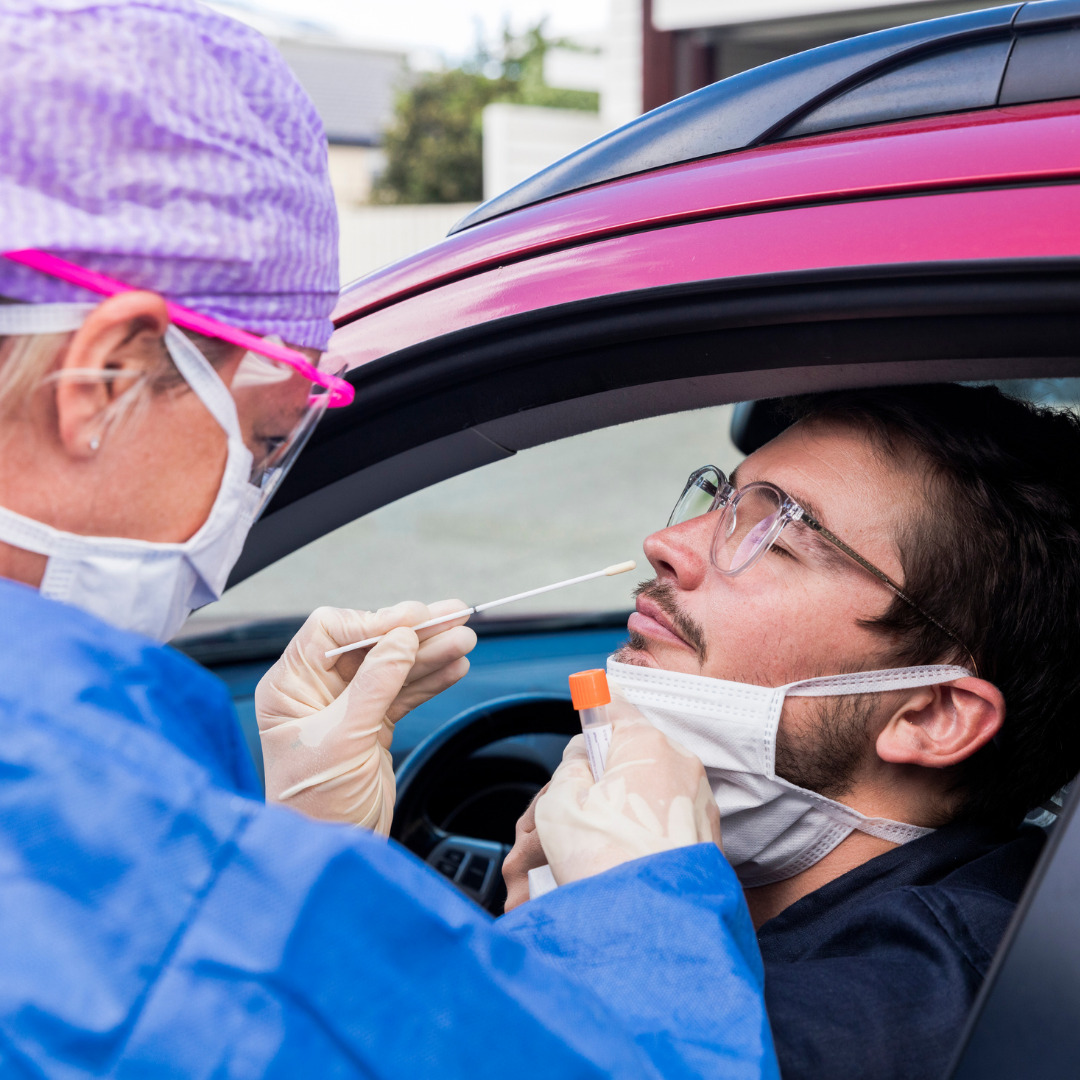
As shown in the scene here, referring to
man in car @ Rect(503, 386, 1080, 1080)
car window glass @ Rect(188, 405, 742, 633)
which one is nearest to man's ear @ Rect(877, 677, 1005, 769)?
man in car @ Rect(503, 386, 1080, 1080)

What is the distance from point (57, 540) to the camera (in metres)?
1.01

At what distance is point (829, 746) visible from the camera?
1.64 meters

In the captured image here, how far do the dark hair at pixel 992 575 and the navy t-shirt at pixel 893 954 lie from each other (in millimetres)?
156

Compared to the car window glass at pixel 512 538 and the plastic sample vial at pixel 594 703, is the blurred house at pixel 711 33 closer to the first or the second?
the car window glass at pixel 512 538

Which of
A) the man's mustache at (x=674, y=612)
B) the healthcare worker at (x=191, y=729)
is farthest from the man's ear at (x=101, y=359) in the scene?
the man's mustache at (x=674, y=612)

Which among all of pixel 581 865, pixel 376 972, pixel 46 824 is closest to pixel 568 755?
pixel 581 865

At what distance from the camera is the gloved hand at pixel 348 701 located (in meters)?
1.66

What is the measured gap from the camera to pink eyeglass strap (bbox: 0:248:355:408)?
3.04 feet

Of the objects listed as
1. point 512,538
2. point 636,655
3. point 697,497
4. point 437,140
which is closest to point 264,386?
point 636,655

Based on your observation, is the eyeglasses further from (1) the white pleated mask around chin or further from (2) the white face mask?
(2) the white face mask

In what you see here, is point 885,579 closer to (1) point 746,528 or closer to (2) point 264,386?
(1) point 746,528

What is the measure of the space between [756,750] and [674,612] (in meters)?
0.27

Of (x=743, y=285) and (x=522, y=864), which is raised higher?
(x=743, y=285)

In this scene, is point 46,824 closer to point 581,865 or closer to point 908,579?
point 581,865
